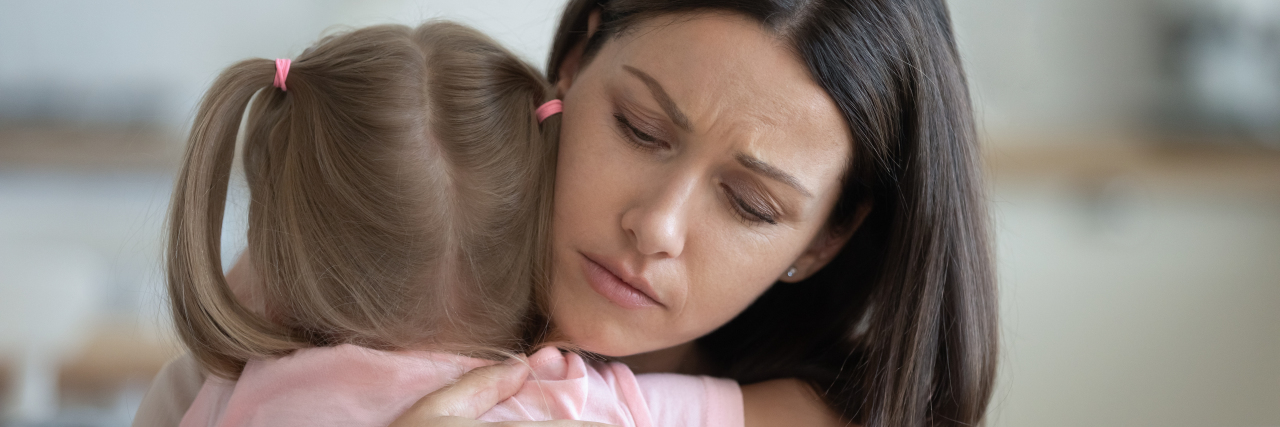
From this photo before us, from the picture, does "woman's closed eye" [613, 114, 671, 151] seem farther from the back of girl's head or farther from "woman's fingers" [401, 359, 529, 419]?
"woman's fingers" [401, 359, 529, 419]

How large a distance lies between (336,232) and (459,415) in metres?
0.21

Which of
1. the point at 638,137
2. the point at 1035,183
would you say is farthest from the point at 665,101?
the point at 1035,183

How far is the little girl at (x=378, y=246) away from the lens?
77cm

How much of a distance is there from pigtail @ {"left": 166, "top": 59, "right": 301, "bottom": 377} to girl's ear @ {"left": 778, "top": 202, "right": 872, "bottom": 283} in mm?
537

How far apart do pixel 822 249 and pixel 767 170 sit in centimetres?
24

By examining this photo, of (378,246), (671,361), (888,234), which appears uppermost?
(888,234)

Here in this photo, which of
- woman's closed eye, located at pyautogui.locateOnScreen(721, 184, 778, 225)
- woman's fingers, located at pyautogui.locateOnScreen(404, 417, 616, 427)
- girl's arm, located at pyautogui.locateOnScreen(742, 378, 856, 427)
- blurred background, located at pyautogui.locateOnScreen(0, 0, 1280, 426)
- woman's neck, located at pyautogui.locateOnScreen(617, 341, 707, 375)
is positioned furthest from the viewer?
blurred background, located at pyautogui.locateOnScreen(0, 0, 1280, 426)

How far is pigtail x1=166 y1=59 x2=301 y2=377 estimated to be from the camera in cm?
78

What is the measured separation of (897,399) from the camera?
3.06 ft

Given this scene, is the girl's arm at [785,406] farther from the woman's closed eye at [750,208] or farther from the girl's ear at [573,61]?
the girl's ear at [573,61]

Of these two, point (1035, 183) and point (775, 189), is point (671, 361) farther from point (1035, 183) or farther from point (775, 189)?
point (1035, 183)

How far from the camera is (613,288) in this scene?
81 cm

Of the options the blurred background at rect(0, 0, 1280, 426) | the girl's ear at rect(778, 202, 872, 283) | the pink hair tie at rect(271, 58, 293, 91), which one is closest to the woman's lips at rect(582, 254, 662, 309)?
the girl's ear at rect(778, 202, 872, 283)

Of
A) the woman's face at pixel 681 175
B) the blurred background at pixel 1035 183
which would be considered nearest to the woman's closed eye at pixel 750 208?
Answer: the woman's face at pixel 681 175
